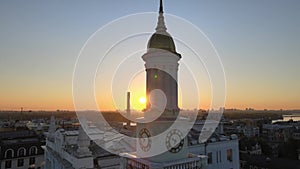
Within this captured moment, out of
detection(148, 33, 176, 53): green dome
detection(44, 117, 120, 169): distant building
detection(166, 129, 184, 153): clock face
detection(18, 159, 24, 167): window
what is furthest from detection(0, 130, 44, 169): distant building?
detection(148, 33, 176, 53): green dome

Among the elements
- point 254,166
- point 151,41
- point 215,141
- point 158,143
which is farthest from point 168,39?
point 254,166

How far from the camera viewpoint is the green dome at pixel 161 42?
32.6 ft

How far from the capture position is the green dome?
9.94 meters

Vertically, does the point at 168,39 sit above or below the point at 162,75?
above

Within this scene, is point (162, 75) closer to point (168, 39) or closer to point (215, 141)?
point (168, 39)

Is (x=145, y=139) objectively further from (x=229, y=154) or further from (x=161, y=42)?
(x=229, y=154)

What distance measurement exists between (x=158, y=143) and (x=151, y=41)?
15.2 ft

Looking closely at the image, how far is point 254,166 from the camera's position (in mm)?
37656

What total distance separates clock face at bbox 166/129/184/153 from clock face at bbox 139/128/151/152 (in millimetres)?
828

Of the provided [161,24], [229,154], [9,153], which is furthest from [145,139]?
[9,153]

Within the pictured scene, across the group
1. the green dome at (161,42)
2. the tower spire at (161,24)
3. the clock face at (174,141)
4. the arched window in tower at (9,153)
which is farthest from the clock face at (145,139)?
the arched window in tower at (9,153)

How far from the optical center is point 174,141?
29.3 ft

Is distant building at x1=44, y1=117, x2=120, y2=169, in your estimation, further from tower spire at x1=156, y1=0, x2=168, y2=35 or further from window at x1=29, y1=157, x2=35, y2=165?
window at x1=29, y1=157, x2=35, y2=165

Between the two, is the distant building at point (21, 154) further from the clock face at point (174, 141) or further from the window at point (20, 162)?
the clock face at point (174, 141)
